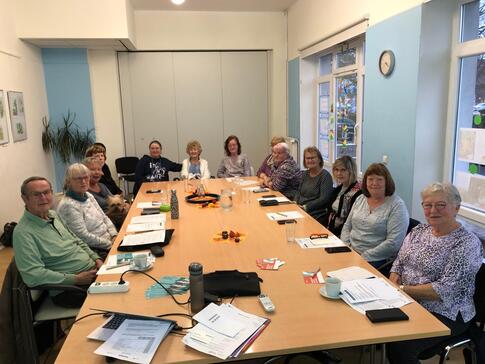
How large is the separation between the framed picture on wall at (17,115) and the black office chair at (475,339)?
4886 mm

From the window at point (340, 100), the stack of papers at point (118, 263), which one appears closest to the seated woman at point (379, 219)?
the stack of papers at point (118, 263)

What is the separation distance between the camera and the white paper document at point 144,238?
8.09 ft

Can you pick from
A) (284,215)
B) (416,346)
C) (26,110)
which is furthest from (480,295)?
(26,110)

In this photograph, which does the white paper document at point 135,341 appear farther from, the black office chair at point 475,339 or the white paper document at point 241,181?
the white paper document at point 241,181

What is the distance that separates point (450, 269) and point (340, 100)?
12.2 ft

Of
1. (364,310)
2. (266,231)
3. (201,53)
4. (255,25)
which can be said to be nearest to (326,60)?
(255,25)

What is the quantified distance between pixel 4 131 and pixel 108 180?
1.27 meters

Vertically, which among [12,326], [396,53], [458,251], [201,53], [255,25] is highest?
[255,25]

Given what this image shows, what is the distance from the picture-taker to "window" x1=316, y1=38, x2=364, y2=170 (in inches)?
182

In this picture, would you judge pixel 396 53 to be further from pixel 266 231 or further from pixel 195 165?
pixel 195 165

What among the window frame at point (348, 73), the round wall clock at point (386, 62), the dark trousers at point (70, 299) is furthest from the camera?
the window frame at point (348, 73)

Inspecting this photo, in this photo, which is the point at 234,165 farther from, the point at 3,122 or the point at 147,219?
the point at 3,122

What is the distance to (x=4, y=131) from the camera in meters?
4.52

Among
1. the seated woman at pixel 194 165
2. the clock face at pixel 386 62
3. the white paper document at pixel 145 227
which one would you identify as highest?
the clock face at pixel 386 62
